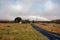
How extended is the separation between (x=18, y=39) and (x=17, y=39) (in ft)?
0.63

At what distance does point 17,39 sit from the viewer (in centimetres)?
3200

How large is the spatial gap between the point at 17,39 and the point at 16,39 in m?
0.18

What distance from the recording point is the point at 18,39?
3194 centimetres

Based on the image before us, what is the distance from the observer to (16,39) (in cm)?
3194

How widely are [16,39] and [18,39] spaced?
352 millimetres
